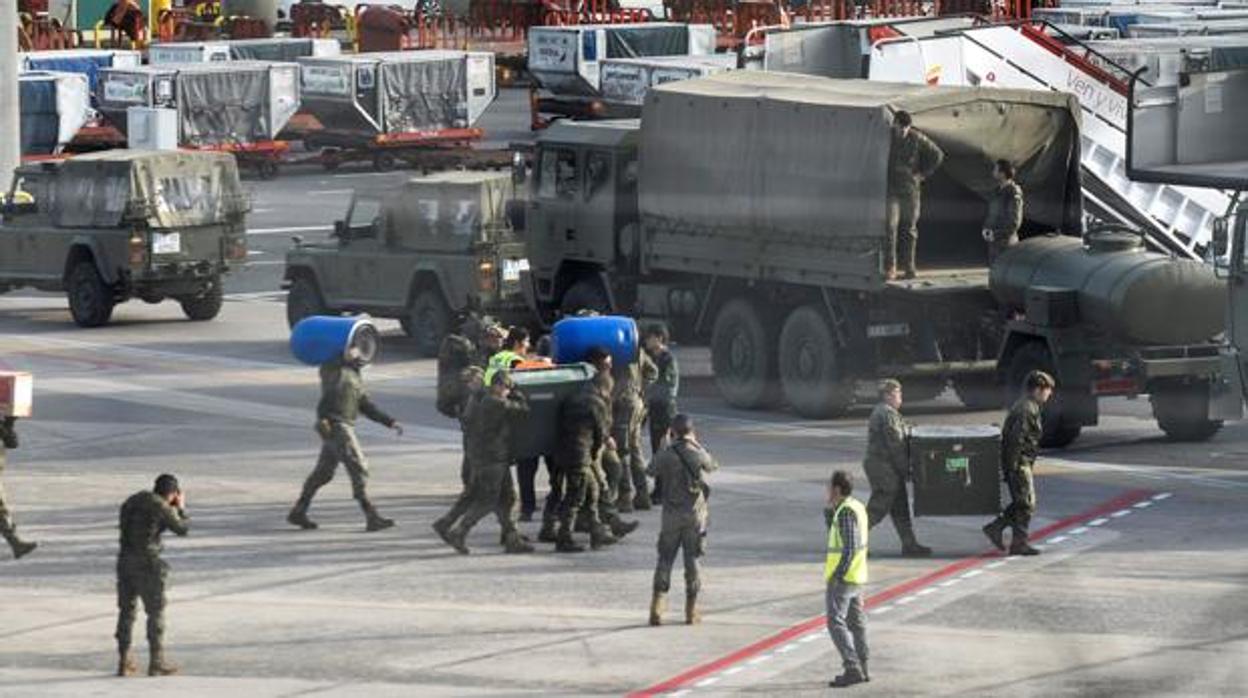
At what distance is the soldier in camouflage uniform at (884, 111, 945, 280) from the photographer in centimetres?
2897

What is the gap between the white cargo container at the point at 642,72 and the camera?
54875 millimetres

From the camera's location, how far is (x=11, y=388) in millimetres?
22891

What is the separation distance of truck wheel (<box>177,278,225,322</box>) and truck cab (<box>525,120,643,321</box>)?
20.8 feet

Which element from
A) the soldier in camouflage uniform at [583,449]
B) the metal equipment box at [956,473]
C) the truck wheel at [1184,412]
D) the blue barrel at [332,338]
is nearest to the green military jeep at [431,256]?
the truck wheel at [1184,412]

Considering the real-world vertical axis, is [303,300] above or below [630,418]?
below

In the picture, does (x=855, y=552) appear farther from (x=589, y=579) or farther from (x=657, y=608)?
(x=589, y=579)

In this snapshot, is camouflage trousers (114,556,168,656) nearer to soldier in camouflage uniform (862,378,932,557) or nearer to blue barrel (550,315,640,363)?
blue barrel (550,315,640,363)

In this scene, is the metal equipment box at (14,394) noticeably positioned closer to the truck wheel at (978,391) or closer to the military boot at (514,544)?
the military boot at (514,544)

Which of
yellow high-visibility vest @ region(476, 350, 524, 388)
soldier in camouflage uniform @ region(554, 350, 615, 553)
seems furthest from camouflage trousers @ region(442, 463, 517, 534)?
yellow high-visibility vest @ region(476, 350, 524, 388)

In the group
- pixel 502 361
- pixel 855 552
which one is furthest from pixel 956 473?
pixel 855 552

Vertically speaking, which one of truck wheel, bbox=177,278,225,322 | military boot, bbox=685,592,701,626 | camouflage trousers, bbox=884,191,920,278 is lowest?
truck wheel, bbox=177,278,225,322

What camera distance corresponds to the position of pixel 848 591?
18.3 m

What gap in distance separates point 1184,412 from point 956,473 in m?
6.06

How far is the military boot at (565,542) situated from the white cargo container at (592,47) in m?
36.5
